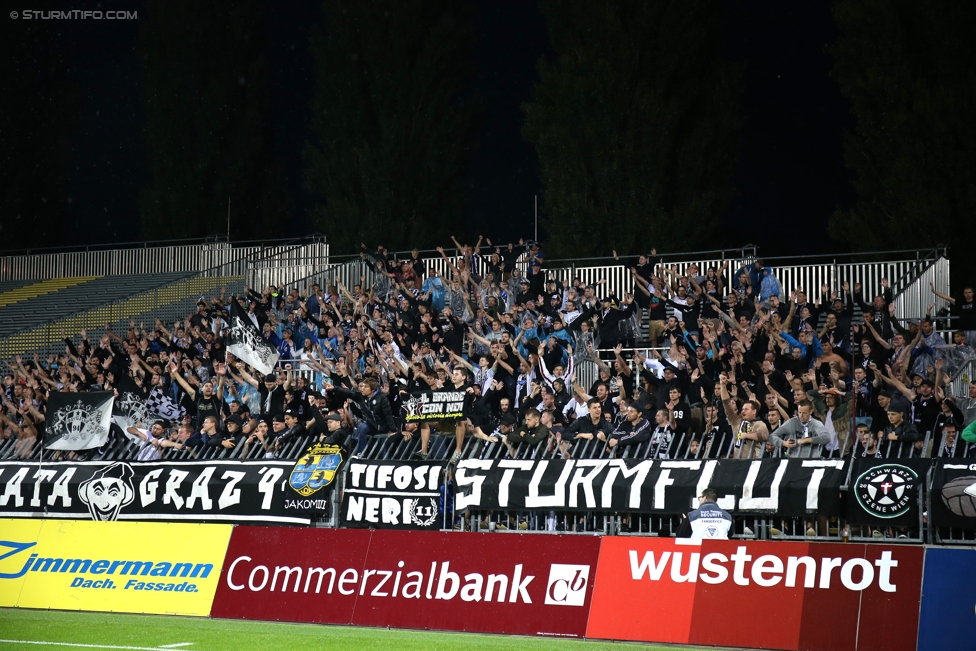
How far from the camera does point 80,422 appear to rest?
21.3 meters

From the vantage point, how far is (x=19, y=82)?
4722 cm

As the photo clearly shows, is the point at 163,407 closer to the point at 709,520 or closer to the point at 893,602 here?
the point at 709,520

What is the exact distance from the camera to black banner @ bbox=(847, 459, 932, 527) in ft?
47.5

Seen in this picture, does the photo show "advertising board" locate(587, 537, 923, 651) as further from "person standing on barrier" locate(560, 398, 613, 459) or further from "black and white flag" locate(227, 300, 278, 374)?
"black and white flag" locate(227, 300, 278, 374)

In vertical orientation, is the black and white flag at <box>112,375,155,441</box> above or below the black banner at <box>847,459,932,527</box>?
below

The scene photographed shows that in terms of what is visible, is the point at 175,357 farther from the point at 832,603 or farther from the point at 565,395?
the point at 832,603

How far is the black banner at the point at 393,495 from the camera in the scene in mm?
17500

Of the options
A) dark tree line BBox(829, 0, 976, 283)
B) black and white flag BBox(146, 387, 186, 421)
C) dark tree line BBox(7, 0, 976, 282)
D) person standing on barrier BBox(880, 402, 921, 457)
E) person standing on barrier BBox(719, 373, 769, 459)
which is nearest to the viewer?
person standing on barrier BBox(880, 402, 921, 457)

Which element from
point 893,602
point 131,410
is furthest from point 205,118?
point 893,602

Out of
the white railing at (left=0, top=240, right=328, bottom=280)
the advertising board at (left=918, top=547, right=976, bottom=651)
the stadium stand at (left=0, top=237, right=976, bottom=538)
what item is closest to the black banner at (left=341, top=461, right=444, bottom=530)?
the stadium stand at (left=0, top=237, right=976, bottom=538)

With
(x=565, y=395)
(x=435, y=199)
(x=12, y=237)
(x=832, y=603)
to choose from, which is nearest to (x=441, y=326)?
(x=565, y=395)

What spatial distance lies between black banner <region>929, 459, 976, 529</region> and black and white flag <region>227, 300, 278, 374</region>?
12882 millimetres

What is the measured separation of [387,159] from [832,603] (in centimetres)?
3123

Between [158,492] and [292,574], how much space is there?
5.11m
